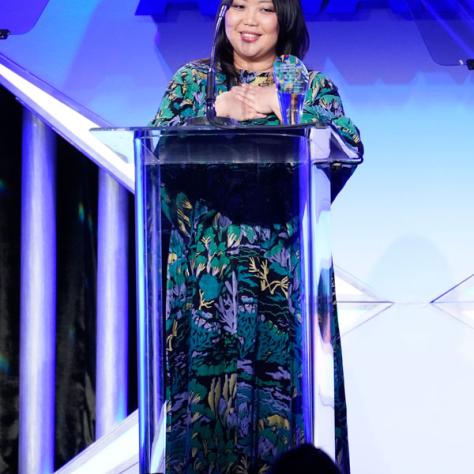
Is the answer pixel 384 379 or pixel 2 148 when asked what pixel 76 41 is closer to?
pixel 2 148

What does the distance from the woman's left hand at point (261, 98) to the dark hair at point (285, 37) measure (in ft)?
1.17

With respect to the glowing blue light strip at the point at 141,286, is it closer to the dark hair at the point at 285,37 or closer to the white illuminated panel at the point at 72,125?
the dark hair at the point at 285,37

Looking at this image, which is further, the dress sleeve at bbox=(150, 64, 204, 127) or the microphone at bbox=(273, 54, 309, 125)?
the dress sleeve at bbox=(150, 64, 204, 127)

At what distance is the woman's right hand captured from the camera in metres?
1.76

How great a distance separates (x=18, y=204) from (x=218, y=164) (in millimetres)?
1395

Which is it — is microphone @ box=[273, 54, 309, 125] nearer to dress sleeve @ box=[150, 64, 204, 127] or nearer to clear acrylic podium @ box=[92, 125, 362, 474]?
clear acrylic podium @ box=[92, 125, 362, 474]

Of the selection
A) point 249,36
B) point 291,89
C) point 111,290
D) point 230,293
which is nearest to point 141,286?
point 230,293

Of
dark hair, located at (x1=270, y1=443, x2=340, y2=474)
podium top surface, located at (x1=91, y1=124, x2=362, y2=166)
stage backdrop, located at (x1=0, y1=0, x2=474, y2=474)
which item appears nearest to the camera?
dark hair, located at (x1=270, y1=443, x2=340, y2=474)

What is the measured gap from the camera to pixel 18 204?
9.11 ft

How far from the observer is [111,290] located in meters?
2.74

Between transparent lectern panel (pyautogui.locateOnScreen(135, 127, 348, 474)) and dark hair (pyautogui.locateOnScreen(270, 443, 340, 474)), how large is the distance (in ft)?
1.46


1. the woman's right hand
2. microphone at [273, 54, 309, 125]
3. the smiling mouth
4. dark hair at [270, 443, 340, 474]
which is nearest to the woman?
microphone at [273, 54, 309, 125]

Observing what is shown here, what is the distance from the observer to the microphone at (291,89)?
1.58 meters

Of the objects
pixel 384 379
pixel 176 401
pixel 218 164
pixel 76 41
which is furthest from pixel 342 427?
pixel 76 41
